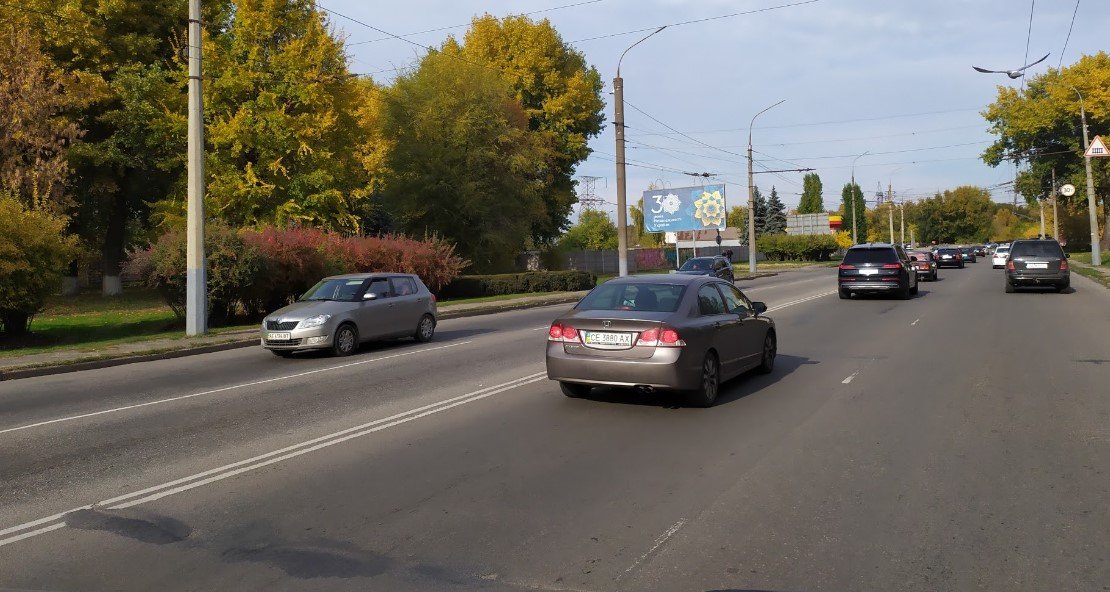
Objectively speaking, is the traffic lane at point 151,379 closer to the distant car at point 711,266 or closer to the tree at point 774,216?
the distant car at point 711,266

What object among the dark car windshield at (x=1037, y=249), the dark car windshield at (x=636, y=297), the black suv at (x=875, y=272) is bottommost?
the dark car windshield at (x=636, y=297)

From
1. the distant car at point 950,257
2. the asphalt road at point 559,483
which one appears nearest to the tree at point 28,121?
the asphalt road at point 559,483

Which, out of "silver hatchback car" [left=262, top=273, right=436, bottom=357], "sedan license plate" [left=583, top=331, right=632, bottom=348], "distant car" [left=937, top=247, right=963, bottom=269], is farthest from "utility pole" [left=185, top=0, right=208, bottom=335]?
"distant car" [left=937, top=247, right=963, bottom=269]

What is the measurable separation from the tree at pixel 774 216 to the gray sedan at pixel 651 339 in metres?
103

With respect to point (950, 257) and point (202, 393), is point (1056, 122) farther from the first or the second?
point (202, 393)

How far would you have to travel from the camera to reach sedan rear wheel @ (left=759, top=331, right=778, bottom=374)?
11.5 meters

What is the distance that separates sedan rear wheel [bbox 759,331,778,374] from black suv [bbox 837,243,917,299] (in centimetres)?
1543

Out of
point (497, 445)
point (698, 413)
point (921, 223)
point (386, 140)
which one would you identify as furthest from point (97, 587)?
point (921, 223)

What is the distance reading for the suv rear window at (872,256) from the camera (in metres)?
26.0

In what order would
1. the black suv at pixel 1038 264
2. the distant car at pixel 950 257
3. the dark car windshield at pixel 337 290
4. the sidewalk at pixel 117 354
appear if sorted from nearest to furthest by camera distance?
the sidewalk at pixel 117 354 < the dark car windshield at pixel 337 290 < the black suv at pixel 1038 264 < the distant car at pixel 950 257

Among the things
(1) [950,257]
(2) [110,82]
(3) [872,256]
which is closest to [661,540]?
(3) [872,256]

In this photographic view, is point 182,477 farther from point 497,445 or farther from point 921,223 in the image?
point 921,223

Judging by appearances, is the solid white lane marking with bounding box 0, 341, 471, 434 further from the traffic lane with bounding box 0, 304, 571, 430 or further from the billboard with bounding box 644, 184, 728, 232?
the billboard with bounding box 644, 184, 728, 232

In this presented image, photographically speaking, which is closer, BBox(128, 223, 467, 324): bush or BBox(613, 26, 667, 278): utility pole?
BBox(128, 223, 467, 324): bush
